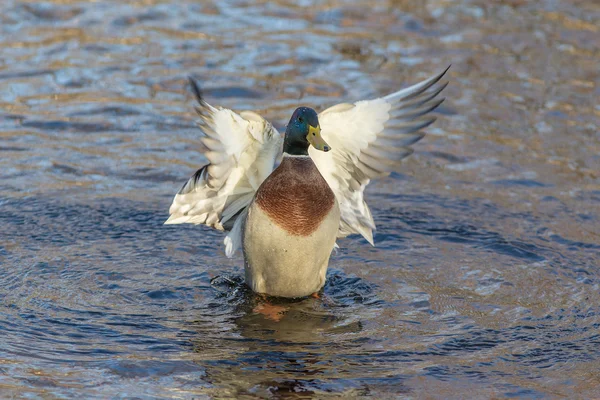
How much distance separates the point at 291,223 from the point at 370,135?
893mm

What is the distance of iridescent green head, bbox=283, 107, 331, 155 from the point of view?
5770mm

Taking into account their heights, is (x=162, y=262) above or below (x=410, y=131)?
below

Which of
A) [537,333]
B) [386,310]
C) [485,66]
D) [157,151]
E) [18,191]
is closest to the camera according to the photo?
[537,333]

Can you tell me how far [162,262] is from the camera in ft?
21.8

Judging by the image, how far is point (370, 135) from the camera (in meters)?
6.36

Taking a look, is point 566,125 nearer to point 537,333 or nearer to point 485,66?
point 485,66

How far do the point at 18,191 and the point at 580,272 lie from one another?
431 centimetres

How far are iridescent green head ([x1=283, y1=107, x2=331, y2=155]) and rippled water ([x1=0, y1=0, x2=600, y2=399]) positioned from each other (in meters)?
1.06

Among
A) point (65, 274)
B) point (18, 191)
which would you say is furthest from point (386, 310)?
point (18, 191)

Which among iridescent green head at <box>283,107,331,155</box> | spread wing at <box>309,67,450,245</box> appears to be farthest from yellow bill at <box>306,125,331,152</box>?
spread wing at <box>309,67,450,245</box>

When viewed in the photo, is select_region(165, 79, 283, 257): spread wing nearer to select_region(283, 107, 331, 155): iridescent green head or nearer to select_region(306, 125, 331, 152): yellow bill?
select_region(283, 107, 331, 155): iridescent green head

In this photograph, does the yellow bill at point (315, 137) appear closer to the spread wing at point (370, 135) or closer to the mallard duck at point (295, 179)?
the mallard duck at point (295, 179)

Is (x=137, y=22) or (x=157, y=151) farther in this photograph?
(x=137, y=22)

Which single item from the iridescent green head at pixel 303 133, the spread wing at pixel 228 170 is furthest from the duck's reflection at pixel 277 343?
the iridescent green head at pixel 303 133
